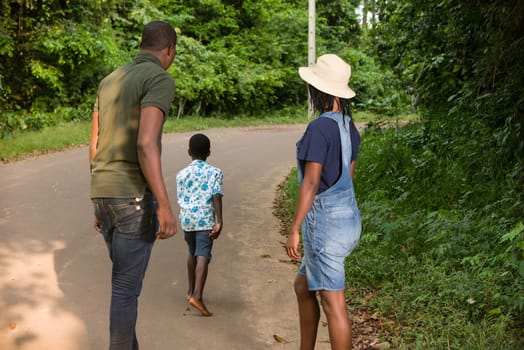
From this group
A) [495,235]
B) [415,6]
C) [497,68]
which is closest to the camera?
[495,235]

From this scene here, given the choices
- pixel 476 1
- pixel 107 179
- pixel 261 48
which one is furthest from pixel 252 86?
pixel 107 179

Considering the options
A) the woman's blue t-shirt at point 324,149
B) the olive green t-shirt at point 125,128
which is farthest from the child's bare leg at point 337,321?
the olive green t-shirt at point 125,128

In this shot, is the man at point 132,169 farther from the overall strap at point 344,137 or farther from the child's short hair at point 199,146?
the child's short hair at point 199,146

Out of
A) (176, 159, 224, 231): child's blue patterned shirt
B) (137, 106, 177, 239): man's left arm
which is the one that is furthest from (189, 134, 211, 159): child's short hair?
(137, 106, 177, 239): man's left arm

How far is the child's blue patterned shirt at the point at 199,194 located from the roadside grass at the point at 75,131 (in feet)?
25.8

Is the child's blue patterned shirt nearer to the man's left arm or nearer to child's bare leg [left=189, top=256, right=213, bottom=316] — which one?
child's bare leg [left=189, top=256, right=213, bottom=316]

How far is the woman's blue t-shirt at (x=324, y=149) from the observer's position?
3805mm

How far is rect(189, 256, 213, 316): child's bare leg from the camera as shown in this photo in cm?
539

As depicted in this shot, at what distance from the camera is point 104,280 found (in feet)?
20.9

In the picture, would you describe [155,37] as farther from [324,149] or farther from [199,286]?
[199,286]

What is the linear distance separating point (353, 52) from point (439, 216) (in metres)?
28.4

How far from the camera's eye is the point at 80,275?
21.4 ft

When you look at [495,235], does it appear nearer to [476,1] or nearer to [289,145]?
[476,1]

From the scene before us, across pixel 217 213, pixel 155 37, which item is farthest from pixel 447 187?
pixel 155 37
